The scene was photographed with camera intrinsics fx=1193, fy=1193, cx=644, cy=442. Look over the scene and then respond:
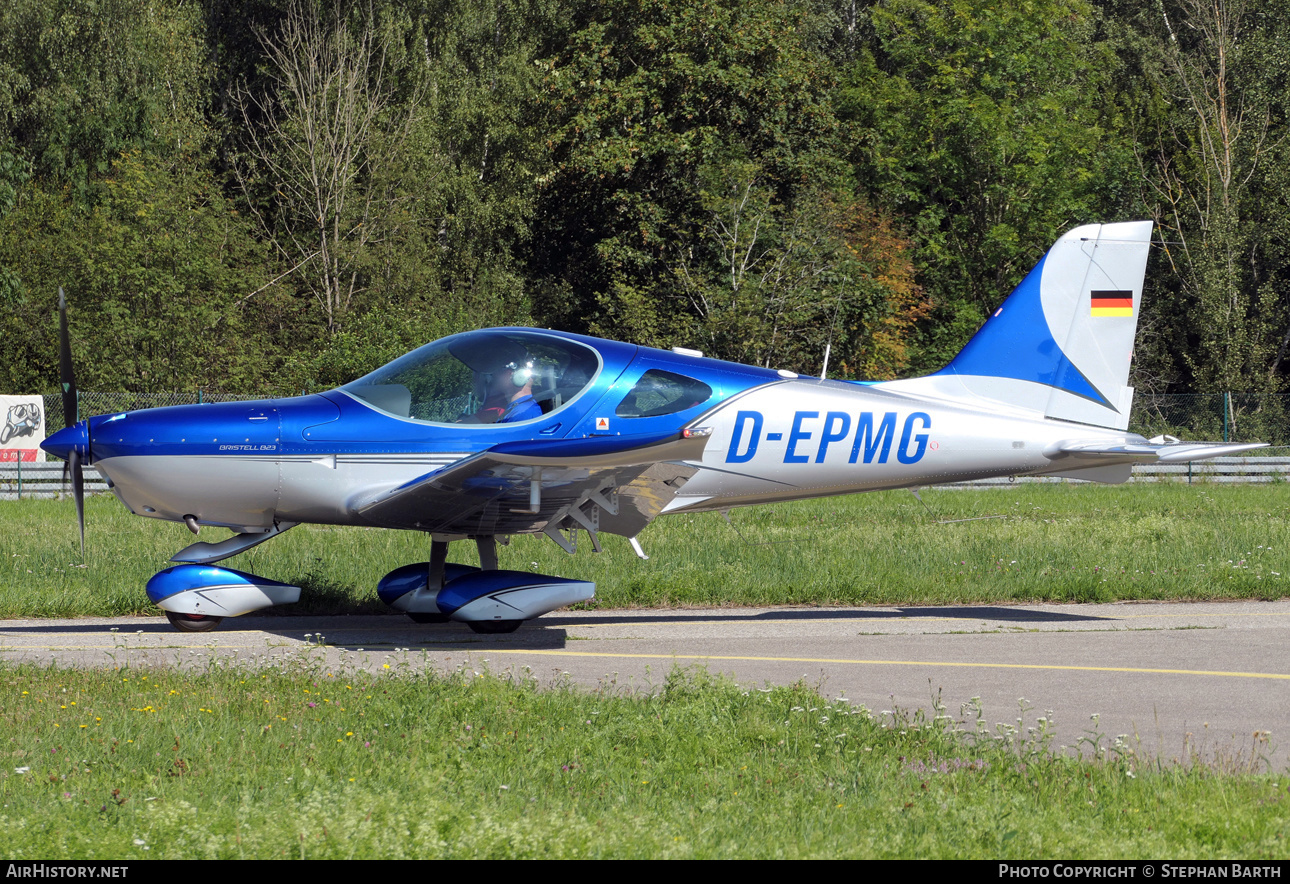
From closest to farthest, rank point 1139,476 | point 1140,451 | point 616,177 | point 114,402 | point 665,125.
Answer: point 1140,451 < point 114,402 < point 1139,476 < point 665,125 < point 616,177

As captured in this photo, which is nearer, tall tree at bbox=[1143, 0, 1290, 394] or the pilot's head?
the pilot's head

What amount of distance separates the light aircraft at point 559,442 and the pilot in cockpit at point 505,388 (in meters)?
0.01

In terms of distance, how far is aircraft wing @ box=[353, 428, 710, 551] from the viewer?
7.62 m

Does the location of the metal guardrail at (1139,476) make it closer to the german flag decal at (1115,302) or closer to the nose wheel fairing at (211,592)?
the german flag decal at (1115,302)

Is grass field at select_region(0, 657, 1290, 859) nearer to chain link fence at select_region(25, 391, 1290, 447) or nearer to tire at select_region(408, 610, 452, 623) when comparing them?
tire at select_region(408, 610, 452, 623)

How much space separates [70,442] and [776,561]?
21.4ft

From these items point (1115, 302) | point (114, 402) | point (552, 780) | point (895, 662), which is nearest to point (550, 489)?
point (895, 662)

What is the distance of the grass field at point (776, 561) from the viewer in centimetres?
1091

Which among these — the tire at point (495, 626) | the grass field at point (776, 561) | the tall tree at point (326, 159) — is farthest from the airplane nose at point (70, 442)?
the tall tree at point (326, 159)

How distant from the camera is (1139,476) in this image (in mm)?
24406

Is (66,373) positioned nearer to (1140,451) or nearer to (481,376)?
(481,376)

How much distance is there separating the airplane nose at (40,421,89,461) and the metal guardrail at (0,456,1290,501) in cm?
1338

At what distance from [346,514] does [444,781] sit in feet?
14.3

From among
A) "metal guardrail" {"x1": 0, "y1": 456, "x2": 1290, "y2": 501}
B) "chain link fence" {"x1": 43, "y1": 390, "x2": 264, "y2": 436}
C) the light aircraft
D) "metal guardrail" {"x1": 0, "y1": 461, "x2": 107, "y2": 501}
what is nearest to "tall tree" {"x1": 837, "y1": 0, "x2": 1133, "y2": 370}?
"metal guardrail" {"x1": 0, "y1": 456, "x2": 1290, "y2": 501}
